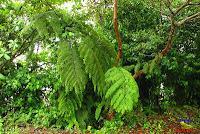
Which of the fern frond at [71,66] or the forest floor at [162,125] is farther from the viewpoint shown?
the forest floor at [162,125]

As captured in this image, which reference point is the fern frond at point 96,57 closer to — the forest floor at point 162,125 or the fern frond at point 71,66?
the fern frond at point 71,66

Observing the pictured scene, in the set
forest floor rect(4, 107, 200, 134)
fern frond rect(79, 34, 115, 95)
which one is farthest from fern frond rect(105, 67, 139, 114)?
forest floor rect(4, 107, 200, 134)

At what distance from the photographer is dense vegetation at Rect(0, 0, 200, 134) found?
5734 millimetres

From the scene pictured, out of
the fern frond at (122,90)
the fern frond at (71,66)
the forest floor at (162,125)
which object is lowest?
the forest floor at (162,125)

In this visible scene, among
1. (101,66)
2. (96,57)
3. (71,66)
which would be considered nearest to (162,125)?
(101,66)

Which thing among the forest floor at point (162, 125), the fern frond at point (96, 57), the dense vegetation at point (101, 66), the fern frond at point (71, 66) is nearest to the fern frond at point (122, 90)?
the dense vegetation at point (101, 66)

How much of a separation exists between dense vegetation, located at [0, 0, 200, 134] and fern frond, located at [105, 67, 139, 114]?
2cm

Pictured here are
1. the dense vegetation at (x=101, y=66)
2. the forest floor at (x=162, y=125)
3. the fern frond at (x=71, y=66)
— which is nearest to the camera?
the fern frond at (x=71, y=66)

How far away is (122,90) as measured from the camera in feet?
18.6

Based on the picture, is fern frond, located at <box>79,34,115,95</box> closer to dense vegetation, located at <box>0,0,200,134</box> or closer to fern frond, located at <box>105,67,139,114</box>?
dense vegetation, located at <box>0,0,200,134</box>

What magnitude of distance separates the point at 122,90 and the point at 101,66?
1.76 ft

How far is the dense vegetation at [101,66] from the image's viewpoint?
18.8 feet

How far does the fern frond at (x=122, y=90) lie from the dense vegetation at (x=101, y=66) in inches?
0.6

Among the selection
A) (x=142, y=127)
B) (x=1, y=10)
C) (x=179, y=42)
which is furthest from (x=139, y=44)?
(x=1, y=10)
